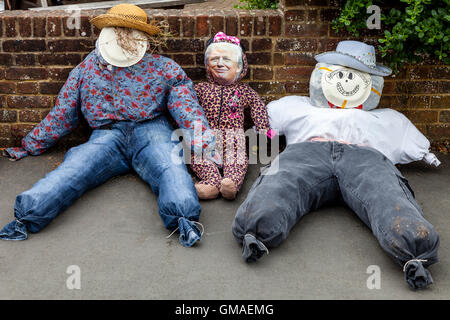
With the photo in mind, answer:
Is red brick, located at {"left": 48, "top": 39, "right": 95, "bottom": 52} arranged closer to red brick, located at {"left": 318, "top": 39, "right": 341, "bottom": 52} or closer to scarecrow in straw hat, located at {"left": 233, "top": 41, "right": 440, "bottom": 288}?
scarecrow in straw hat, located at {"left": 233, "top": 41, "right": 440, "bottom": 288}

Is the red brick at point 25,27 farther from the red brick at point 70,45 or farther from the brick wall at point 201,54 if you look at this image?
the red brick at point 70,45

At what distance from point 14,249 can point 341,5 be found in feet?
8.78

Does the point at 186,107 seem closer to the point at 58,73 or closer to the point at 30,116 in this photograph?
the point at 58,73

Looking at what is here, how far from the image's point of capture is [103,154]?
10.9 feet

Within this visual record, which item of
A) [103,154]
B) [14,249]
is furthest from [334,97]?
[14,249]

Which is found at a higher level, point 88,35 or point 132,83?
point 88,35

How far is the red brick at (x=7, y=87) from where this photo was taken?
12.8ft

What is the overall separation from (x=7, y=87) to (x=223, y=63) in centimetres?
164

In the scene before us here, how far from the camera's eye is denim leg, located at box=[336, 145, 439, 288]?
93.6 inches

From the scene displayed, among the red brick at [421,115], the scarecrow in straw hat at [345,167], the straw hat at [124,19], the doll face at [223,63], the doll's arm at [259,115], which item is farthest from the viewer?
the red brick at [421,115]

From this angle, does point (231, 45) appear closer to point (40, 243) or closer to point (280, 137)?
point (280, 137)

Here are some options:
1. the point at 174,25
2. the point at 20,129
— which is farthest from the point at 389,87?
the point at 20,129

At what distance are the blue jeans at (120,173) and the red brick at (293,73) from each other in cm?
95

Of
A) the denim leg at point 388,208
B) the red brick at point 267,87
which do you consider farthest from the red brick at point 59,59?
the denim leg at point 388,208
